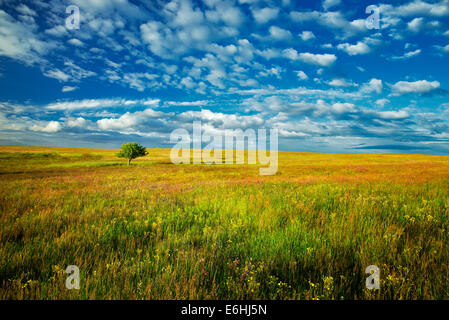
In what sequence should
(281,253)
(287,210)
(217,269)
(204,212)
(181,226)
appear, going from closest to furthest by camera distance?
(217,269) < (281,253) < (181,226) < (287,210) < (204,212)

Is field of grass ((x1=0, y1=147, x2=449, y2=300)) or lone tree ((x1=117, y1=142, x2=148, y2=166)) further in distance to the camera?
lone tree ((x1=117, y1=142, x2=148, y2=166))

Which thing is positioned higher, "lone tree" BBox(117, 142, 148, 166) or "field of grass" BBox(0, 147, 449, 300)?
"lone tree" BBox(117, 142, 148, 166)

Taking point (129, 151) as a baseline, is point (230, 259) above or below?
below

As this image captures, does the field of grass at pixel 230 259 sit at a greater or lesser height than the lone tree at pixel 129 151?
lesser

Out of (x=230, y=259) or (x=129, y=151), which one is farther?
(x=129, y=151)

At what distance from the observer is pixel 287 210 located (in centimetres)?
564

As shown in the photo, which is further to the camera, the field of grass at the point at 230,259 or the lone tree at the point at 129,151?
the lone tree at the point at 129,151
